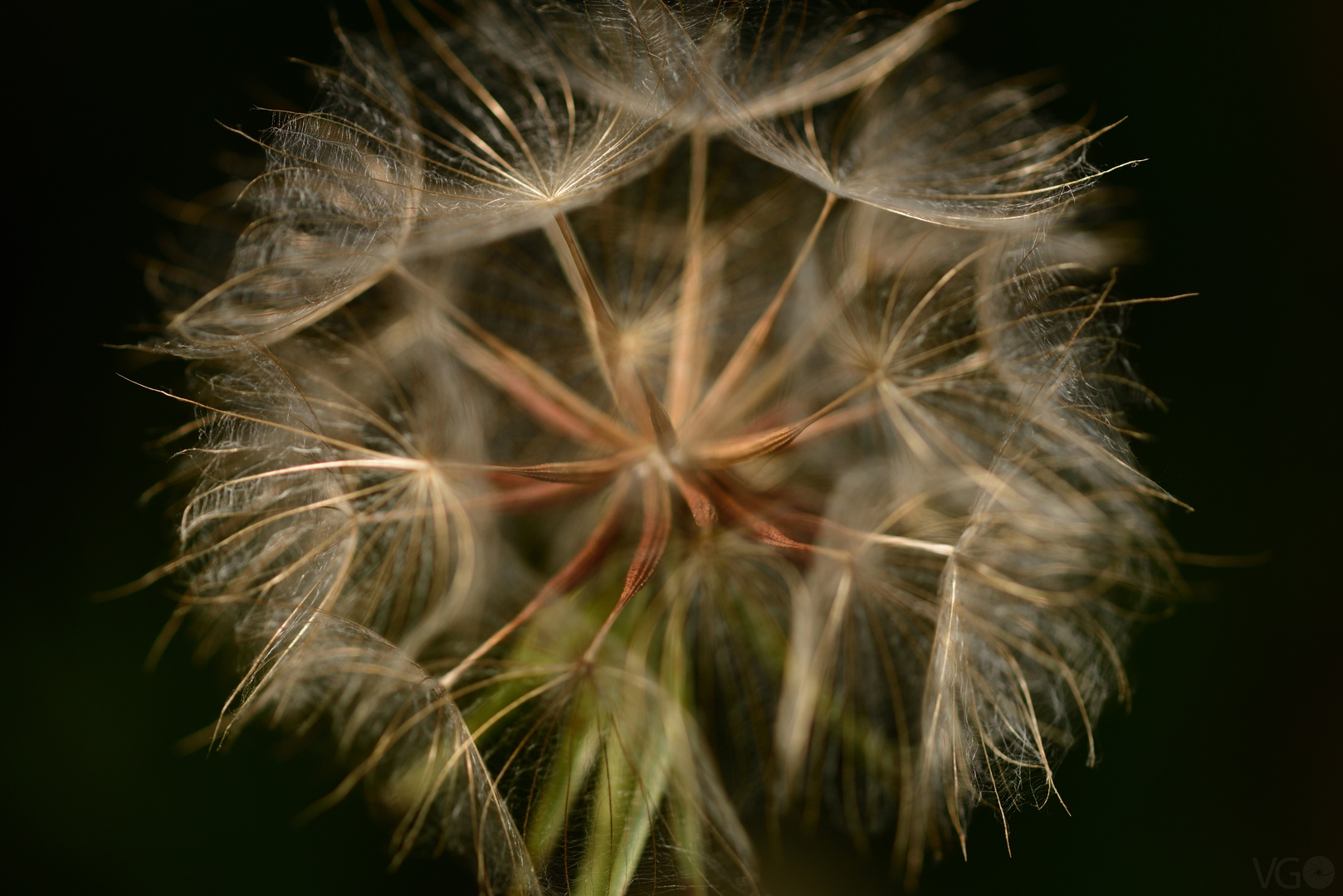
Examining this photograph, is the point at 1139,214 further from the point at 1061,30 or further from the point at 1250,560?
the point at 1250,560

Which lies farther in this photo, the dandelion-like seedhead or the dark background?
the dark background

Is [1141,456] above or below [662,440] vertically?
above

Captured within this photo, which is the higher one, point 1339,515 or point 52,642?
point 1339,515

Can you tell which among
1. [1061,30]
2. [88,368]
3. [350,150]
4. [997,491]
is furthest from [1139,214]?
[88,368]

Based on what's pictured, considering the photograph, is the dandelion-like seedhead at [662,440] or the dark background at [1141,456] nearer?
the dandelion-like seedhead at [662,440]
